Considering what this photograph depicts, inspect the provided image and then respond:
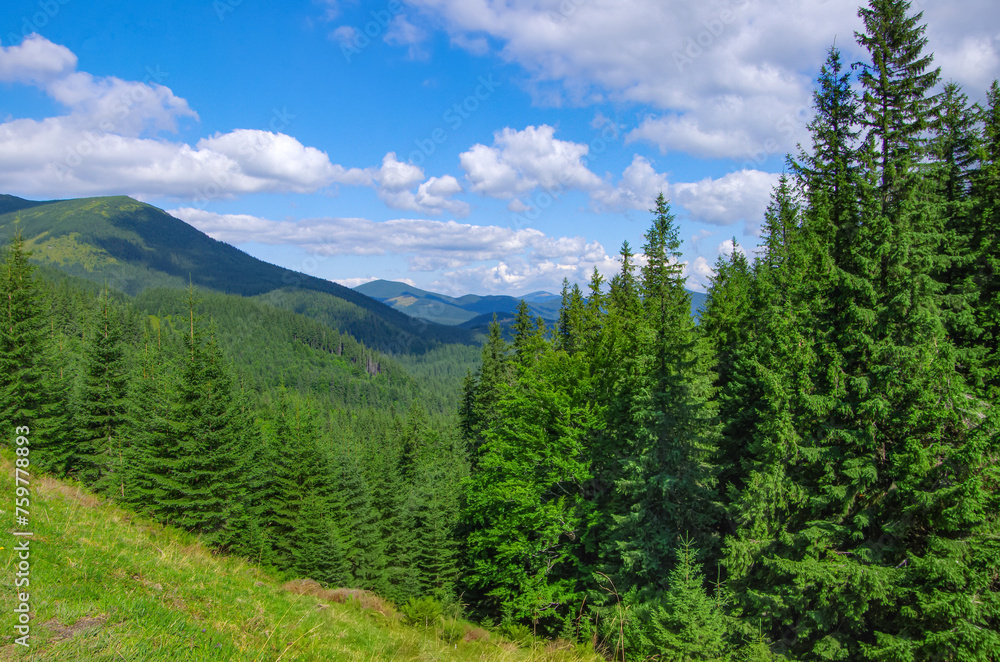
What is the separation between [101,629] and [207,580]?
328cm

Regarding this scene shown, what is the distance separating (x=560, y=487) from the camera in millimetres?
24328

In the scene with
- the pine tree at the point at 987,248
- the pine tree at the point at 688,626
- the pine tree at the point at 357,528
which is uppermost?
the pine tree at the point at 987,248

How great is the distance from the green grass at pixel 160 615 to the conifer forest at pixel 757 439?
8410mm

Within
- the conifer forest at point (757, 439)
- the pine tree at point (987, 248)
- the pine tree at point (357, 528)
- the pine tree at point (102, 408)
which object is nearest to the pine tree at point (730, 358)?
the conifer forest at point (757, 439)

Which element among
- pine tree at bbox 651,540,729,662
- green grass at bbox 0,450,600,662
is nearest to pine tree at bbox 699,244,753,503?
pine tree at bbox 651,540,729,662

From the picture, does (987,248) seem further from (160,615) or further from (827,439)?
(160,615)

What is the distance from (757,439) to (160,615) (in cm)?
1851

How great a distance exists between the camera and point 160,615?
5.89 m

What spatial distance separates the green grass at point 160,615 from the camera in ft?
16.3

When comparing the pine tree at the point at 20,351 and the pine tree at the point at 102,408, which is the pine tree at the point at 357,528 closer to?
the pine tree at the point at 102,408

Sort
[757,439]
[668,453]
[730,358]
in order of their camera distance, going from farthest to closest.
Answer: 1. [730,358]
2. [668,453]
3. [757,439]

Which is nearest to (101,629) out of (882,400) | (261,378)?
(882,400)

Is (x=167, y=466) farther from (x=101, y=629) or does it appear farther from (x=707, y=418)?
(x=707, y=418)

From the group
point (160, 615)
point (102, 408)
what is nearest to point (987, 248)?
point (160, 615)
